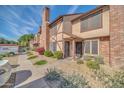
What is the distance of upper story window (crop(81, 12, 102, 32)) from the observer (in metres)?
10.2

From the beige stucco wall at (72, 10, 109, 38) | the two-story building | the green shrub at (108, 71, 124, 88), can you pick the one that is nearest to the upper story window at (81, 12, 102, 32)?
the two-story building

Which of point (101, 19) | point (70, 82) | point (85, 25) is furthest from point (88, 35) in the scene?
point (70, 82)

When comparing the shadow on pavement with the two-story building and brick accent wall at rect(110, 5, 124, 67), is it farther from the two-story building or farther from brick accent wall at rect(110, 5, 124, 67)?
brick accent wall at rect(110, 5, 124, 67)

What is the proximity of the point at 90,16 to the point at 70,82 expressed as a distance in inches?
287

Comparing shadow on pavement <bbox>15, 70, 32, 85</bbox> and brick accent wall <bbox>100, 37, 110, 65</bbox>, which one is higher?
brick accent wall <bbox>100, 37, 110, 65</bbox>

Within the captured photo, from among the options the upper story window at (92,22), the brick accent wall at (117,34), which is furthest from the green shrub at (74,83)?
the upper story window at (92,22)

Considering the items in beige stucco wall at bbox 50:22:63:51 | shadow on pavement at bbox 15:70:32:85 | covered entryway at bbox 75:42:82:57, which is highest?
beige stucco wall at bbox 50:22:63:51

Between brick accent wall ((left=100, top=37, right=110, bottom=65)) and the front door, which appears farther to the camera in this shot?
the front door

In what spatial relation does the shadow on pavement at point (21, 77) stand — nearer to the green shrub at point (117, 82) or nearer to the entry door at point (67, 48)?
Answer: the green shrub at point (117, 82)

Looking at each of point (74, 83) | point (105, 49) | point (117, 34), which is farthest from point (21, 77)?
point (117, 34)

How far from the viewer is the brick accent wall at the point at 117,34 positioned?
769 cm
